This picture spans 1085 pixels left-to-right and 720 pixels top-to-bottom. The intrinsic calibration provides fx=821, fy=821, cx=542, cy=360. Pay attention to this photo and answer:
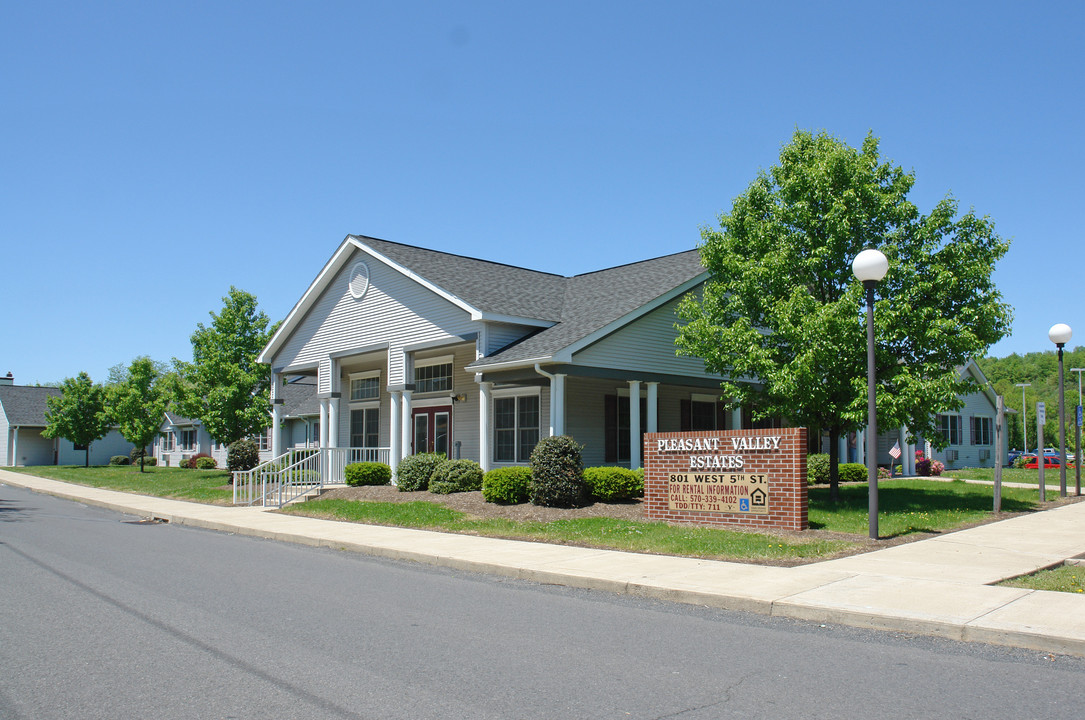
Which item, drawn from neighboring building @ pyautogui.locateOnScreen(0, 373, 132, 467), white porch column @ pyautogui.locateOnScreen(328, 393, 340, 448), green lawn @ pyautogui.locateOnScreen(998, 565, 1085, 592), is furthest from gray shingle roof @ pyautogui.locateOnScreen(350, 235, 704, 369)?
neighboring building @ pyautogui.locateOnScreen(0, 373, 132, 467)

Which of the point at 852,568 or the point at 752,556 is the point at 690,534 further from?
the point at 852,568

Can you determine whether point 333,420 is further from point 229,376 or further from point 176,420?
point 176,420

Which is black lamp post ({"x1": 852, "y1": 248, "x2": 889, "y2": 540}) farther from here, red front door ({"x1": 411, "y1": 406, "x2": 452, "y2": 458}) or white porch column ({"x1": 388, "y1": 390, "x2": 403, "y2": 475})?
red front door ({"x1": 411, "y1": 406, "x2": 452, "y2": 458})

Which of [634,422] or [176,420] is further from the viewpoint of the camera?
[176,420]

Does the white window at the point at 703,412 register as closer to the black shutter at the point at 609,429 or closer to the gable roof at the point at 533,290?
the black shutter at the point at 609,429

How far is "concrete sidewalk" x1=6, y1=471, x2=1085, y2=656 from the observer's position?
23.0ft

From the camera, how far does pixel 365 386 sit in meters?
27.7

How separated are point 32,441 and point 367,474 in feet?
167

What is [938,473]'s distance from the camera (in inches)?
1181

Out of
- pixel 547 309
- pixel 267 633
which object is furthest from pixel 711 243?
pixel 267 633

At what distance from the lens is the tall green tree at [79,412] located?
50.3 m

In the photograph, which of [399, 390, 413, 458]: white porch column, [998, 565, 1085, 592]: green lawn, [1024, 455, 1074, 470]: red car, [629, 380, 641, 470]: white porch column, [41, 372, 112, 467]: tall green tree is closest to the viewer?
[998, 565, 1085, 592]: green lawn

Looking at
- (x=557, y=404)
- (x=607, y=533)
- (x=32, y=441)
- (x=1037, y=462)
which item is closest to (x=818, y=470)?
(x=557, y=404)

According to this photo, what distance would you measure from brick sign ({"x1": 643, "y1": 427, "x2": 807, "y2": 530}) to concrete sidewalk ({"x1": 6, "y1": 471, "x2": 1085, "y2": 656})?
198cm
